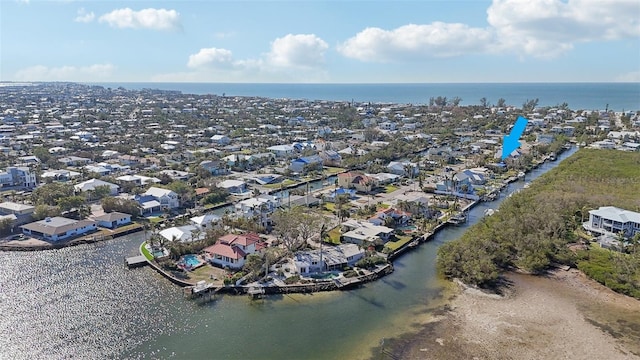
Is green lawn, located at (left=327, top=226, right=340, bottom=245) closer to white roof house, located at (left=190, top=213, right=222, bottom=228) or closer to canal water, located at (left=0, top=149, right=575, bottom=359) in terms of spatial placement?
canal water, located at (left=0, top=149, right=575, bottom=359)

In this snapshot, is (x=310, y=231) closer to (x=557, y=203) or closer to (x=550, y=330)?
(x=550, y=330)

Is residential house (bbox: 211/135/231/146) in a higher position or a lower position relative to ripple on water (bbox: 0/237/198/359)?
higher

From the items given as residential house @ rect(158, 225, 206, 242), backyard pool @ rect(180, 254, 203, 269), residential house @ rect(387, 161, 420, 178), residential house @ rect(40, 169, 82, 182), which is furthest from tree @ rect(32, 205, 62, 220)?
residential house @ rect(387, 161, 420, 178)

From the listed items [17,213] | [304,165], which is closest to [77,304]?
[17,213]

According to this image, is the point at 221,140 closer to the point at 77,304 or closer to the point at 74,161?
the point at 74,161

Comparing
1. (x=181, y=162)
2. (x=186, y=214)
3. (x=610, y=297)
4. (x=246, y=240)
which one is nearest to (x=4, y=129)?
(x=181, y=162)

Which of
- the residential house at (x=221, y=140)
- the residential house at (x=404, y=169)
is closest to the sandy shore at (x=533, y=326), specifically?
the residential house at (x=404, y=169)
